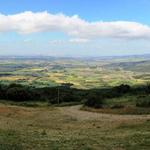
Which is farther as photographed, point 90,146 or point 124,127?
point 124,127

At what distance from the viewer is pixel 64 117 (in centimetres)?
4762

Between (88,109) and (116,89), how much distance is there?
32.6m

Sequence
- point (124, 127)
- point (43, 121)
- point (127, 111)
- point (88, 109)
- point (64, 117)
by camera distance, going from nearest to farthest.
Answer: point (124, 127) < point (43, 121) < point (64, 117) < point (127, 111) < point (88, 109)

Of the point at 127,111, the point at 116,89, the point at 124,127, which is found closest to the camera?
the point at 124,127

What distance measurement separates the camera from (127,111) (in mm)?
54875

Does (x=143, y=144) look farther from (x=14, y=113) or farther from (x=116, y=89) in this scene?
(x=116, y=89)

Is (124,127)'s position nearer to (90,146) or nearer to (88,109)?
(90,146)

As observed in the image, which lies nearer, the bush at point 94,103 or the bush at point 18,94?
the bush at point 94,103

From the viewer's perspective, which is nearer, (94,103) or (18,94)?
(94,103)

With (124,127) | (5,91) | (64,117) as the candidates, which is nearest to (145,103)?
(64,117)

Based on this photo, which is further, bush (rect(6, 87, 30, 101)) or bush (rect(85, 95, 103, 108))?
bush (rect(6, 87, 30, 101))

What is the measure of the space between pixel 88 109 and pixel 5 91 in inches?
1071

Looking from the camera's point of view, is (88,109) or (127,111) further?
(88,109)

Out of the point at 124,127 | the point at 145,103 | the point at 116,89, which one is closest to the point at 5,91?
the point at 116,89
